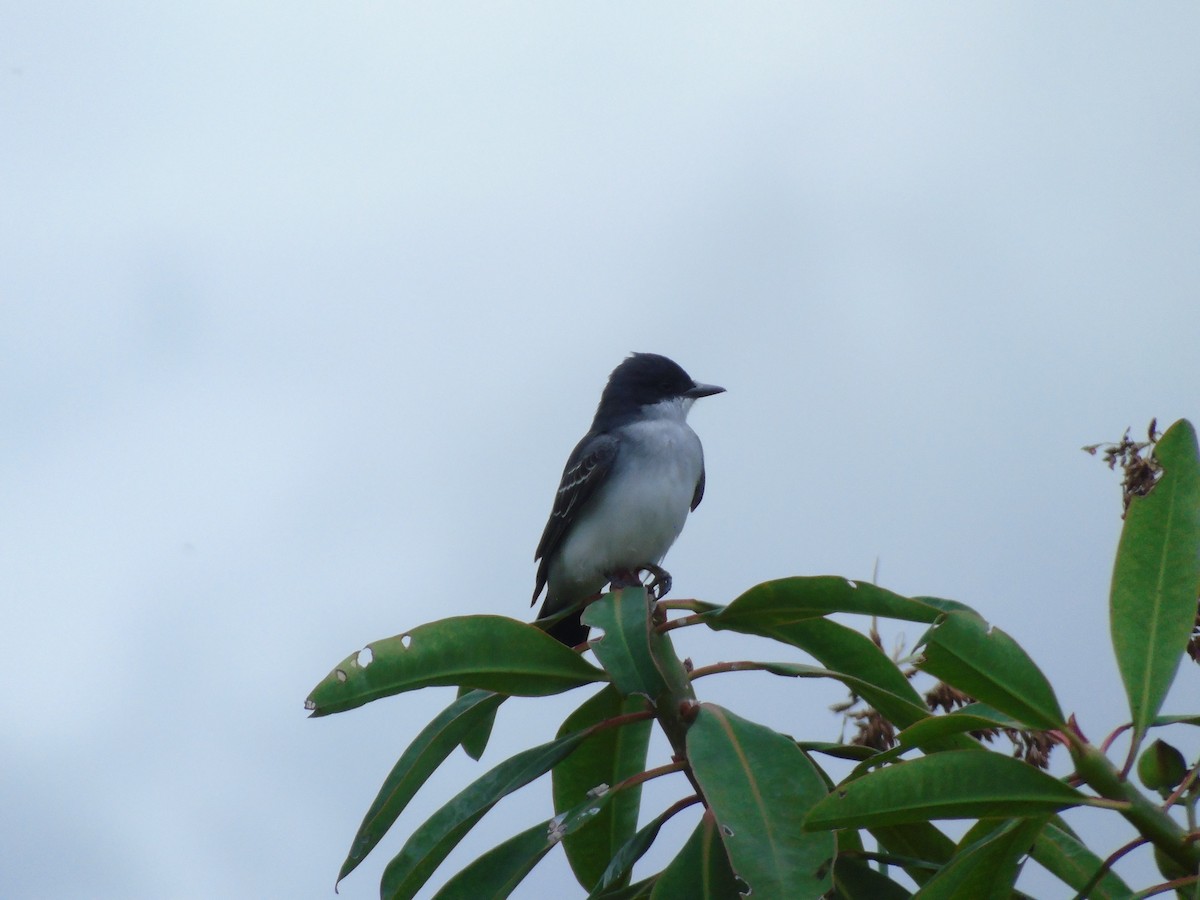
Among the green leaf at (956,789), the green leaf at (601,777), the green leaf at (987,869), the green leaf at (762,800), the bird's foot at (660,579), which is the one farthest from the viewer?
the bird's foot at (660,579)

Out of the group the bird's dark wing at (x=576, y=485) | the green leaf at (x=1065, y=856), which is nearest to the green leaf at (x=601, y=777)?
the green leaf at (x=1065, y=856)

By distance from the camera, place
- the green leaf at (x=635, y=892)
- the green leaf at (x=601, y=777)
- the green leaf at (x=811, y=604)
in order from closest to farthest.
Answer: the green leaf at (x=811, y=604) → the green leaf at (x=635, y=892) → the green leaf at (x=601, y=777)

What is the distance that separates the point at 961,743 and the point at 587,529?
11.7 feet

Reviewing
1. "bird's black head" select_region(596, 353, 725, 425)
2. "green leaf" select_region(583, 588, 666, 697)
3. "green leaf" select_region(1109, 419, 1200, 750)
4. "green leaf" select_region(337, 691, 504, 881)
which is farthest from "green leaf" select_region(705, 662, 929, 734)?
"bird's black head" select_region(596, 353, 725, 425)

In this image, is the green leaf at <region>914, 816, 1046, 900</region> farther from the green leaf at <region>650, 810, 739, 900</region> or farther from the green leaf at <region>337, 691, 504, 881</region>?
the green leaf at <region>337, 691, 504, 881</region>

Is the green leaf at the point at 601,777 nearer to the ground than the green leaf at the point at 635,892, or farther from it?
farther from it

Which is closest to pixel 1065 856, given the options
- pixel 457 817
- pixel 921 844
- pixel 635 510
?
pixel 921 844

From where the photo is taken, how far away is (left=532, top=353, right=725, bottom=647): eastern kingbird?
6.51 metres

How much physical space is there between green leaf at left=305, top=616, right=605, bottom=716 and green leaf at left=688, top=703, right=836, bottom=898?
0.48 m

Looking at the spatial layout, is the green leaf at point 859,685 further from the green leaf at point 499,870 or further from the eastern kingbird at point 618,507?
the eastern kingbird at point 618,507

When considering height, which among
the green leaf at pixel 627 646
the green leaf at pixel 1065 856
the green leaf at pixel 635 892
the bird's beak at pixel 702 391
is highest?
the bird's beak at pixel 702 391

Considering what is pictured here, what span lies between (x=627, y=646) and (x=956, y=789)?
0.97 metres

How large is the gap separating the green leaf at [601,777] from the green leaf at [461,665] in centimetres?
39

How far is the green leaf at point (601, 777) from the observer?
12.8 feet
